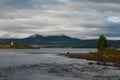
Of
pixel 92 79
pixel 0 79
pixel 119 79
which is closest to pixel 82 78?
pixel 92 79

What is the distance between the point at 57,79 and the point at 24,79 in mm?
7756

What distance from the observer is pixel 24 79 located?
74562 millimetres

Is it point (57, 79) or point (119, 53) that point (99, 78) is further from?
point (119, 53)

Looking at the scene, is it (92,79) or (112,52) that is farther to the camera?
(112,52)

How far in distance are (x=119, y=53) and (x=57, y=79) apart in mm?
111831

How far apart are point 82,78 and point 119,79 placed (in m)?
8.74

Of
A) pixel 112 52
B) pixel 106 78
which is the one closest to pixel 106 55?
pixel 112 52

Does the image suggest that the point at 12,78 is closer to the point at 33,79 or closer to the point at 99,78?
the point at 33,79

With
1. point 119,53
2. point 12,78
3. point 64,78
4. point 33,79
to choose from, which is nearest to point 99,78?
point 64,78

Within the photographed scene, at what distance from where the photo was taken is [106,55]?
182750 mm

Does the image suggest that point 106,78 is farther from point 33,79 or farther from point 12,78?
→ point 12,78

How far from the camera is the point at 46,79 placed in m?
74.1

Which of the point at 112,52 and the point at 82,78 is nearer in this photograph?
the point at 82,78

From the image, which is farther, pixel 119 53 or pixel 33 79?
pixel 119 53
